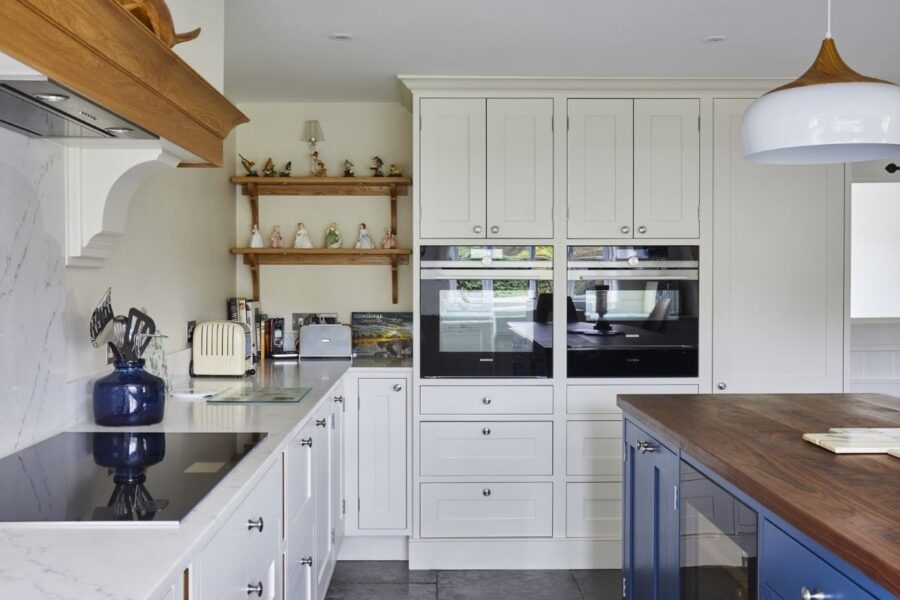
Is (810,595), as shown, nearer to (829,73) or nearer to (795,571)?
(795,571)

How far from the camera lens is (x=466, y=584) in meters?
3.65

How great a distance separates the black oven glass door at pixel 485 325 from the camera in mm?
3801

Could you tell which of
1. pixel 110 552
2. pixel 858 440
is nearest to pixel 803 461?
pixel 858 440

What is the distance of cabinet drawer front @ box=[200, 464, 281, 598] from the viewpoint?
1421mm

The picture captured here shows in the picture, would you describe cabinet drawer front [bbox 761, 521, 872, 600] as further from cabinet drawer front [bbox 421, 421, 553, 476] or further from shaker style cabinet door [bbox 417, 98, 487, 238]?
shaker style cabinet door [bbox 417, 98, 487, 238]

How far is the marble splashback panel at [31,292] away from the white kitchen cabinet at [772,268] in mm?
2837

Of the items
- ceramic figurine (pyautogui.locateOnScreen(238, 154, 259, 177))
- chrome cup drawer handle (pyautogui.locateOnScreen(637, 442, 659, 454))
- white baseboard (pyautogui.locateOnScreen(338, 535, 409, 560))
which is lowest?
white baseboard (pyautogui.locateOnScreen(338, 535, 409, 560))

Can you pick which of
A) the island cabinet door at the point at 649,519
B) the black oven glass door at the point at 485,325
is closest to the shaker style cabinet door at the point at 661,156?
the black oven glass door at the point at 485,325

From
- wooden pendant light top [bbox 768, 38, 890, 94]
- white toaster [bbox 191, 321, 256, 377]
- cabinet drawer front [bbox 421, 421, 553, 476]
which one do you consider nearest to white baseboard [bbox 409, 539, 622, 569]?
cabinet drawer front [bbox 421, 421, 553, 476]

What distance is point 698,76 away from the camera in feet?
12.1

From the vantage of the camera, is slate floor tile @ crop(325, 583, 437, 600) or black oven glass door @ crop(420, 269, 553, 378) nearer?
slate floor tile @ crop(325, 583, 437, 600)

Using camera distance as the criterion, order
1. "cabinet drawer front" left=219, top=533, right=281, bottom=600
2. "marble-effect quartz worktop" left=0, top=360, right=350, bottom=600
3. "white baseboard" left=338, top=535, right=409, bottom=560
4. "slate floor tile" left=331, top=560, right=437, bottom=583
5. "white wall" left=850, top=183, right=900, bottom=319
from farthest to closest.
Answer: "white wall" left=850, top=183, right=900, bottom=319 < "white baseboard" left=338, top=535, right=409, bottom=560 < "slate floor tile" left=331, top=560, right=437, bottom=583 < "cabinet drawer front" left=219, top=533, right=281, bottom=600 < "marble-effect quartz worktop" left=0, top=360, right=350, bottom=600

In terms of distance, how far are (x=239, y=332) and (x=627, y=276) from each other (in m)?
1.79

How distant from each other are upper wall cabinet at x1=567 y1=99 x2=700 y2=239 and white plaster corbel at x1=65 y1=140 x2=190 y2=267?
2.10 meters
